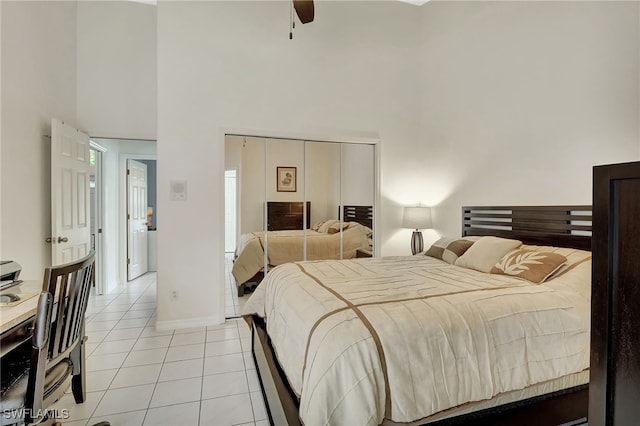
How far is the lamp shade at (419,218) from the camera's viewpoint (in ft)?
12.9

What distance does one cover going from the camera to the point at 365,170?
13.6 feet

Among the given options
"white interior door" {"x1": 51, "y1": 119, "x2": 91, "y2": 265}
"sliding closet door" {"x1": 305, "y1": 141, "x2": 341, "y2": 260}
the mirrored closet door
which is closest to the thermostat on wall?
the mirrored closet door

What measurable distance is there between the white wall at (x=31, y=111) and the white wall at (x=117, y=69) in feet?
0.59

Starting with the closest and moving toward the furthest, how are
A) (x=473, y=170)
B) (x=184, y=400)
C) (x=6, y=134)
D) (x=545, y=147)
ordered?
(x=184, y=400) → (x=6, y=134) → (x=545, y=147) → (x=473, y=170)

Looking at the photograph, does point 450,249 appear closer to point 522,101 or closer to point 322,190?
point 522,101

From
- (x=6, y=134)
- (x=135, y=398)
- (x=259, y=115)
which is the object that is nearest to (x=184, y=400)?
(x=135, y=398)

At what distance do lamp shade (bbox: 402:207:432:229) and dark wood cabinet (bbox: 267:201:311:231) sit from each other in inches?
49.6

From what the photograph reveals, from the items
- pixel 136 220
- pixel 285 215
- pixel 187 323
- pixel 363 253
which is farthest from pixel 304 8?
pixel 136 220

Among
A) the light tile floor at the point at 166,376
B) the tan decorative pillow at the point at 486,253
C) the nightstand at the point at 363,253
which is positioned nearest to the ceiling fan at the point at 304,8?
the tan decorative pillow at the point at 486,253

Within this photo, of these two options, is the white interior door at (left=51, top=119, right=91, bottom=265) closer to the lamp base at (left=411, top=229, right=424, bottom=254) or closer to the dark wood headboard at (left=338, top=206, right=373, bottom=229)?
the dark wood headboard at (left=338, top=206, right=373, bottom=229)

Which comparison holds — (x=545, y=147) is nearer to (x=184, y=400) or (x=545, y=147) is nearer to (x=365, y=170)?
(x=365, y=170)

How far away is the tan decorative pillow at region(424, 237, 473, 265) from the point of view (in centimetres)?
291

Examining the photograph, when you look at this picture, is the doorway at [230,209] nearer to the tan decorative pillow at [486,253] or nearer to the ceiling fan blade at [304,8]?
the ceiling fan blade at [304,8]

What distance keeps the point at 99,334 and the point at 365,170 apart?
3.42 m
